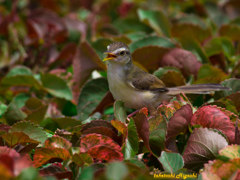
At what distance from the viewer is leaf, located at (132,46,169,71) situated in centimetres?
305

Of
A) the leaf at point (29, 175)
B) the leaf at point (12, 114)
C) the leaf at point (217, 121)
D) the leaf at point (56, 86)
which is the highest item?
the leaf at point (29, 175)

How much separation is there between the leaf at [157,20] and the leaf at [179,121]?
1.97 metres

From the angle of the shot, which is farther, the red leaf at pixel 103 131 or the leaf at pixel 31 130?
the red leaf at pixel 103 131

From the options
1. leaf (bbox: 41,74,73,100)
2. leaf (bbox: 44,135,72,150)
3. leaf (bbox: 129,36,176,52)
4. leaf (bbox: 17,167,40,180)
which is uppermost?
leaf (bbox: 17,167,40,180)

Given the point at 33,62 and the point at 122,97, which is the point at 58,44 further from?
the point at 122,97

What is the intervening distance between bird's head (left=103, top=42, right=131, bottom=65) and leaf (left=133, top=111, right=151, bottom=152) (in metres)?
1.02

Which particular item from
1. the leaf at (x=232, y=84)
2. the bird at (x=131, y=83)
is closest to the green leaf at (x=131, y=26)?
the bird at (x=131, y=83)

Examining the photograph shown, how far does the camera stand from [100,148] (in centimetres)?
180

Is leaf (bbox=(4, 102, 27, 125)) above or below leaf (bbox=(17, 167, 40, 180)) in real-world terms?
below

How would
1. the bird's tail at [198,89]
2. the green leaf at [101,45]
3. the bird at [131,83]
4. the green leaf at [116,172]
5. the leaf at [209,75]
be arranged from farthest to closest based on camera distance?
the green leaf at [101,45], the bird at [131,83], the leaf at [209,75], the bird's tail at [198,89], the green leaf at [116,172]

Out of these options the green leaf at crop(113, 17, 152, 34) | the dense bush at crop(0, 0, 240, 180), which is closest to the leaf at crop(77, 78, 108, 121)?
the dense bush at crop(0, 0, 240, 180)

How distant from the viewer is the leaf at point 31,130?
6.34ft

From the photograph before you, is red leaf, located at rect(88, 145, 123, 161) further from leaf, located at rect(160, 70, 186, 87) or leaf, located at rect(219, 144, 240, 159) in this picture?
leaf, located at rect(160, 70, 186, 87)

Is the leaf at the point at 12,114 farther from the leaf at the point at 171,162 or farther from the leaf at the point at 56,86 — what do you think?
the leaf at the point at 171,162
